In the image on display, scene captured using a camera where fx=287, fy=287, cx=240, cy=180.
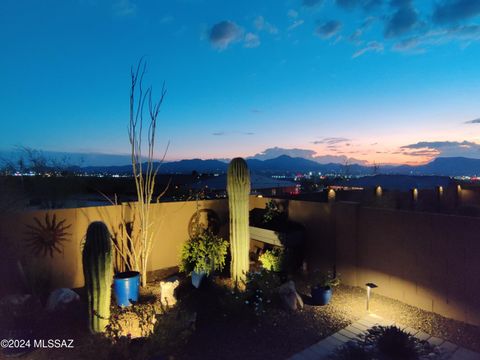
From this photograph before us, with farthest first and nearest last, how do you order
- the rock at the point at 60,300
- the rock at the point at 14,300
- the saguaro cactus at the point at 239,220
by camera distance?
1. the saguaro cactus at the point at 239,220
2. the rock at the point at 60,300
3. the rock at the point at 14,300

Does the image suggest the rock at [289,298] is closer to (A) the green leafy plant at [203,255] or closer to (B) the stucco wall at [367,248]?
(A) the green leafy plant at [203,255]

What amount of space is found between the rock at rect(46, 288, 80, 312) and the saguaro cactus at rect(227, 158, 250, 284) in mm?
2678

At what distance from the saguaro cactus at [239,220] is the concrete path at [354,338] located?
2044 millimetres

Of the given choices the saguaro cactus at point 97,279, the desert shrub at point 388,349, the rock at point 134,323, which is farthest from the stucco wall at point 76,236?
the desert shrub at point 388,349

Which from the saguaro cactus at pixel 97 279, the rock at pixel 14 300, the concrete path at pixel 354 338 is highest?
the saguaro cactus at pixel 97 279

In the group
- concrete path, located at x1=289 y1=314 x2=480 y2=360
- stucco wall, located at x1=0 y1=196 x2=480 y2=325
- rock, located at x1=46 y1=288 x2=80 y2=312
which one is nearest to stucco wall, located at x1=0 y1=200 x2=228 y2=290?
stucco wall, located at x1=0 y1=196 x2=480 y2=325

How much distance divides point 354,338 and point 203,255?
→ 112 inches

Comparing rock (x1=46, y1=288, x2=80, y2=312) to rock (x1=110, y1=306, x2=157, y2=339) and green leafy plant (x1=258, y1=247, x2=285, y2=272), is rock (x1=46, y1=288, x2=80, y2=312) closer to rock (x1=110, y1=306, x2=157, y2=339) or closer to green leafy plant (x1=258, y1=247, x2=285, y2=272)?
rock (x1=110, y1=306, x2=157, y2=339)

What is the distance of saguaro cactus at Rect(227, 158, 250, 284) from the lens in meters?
5.42

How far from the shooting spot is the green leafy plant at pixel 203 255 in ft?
17.5

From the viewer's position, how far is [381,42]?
8.16 m

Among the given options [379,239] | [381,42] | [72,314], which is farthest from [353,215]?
[381,42]

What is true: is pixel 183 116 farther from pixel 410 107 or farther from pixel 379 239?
pixel 379 239

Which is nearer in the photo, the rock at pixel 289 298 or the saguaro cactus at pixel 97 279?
the saguaro cactus at pixel 97 279
